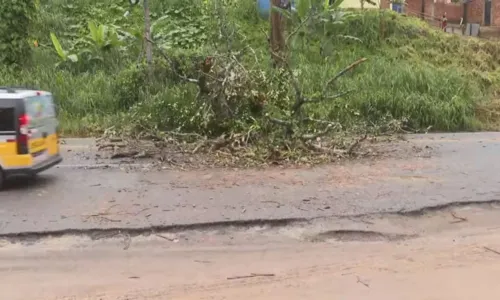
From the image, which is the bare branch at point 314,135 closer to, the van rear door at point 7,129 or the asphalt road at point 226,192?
the asphalt road at point 226,192

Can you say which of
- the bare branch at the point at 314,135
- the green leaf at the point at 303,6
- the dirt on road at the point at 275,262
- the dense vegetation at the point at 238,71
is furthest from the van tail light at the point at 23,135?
the green leaf at the point at 303,6

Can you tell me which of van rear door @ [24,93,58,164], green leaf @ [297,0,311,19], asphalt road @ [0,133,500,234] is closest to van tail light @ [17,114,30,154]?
van rear door @ [24,93,58,164]

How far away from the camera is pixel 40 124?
8305 millimetres

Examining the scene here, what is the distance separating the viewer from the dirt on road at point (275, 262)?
4.97 metres

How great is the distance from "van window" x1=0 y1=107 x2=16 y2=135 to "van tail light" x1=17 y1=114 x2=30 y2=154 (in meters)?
0.10

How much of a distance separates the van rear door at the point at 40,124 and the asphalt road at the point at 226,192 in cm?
55

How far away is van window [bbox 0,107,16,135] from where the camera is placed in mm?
7852

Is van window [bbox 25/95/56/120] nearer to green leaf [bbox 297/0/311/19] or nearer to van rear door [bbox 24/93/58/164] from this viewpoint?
van rear door [bbox 24/93/58/164]

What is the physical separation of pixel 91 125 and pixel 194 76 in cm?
330

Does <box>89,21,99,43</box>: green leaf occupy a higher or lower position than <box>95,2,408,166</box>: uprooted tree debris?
higher

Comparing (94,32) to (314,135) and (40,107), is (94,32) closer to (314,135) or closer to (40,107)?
(314,135)

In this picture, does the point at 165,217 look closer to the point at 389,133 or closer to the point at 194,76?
the point at 194,76

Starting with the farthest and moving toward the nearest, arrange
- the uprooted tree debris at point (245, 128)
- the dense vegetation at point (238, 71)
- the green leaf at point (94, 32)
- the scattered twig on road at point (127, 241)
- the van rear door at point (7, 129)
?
the green leaf at point (94, 32) < the dense vegetation at point (238, 71) < the uprooted tree debris at point (245, 128) < the van rear door at point (7, 129) < the scattered twig on road at point (127, 241)

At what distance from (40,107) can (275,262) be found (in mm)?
4336
